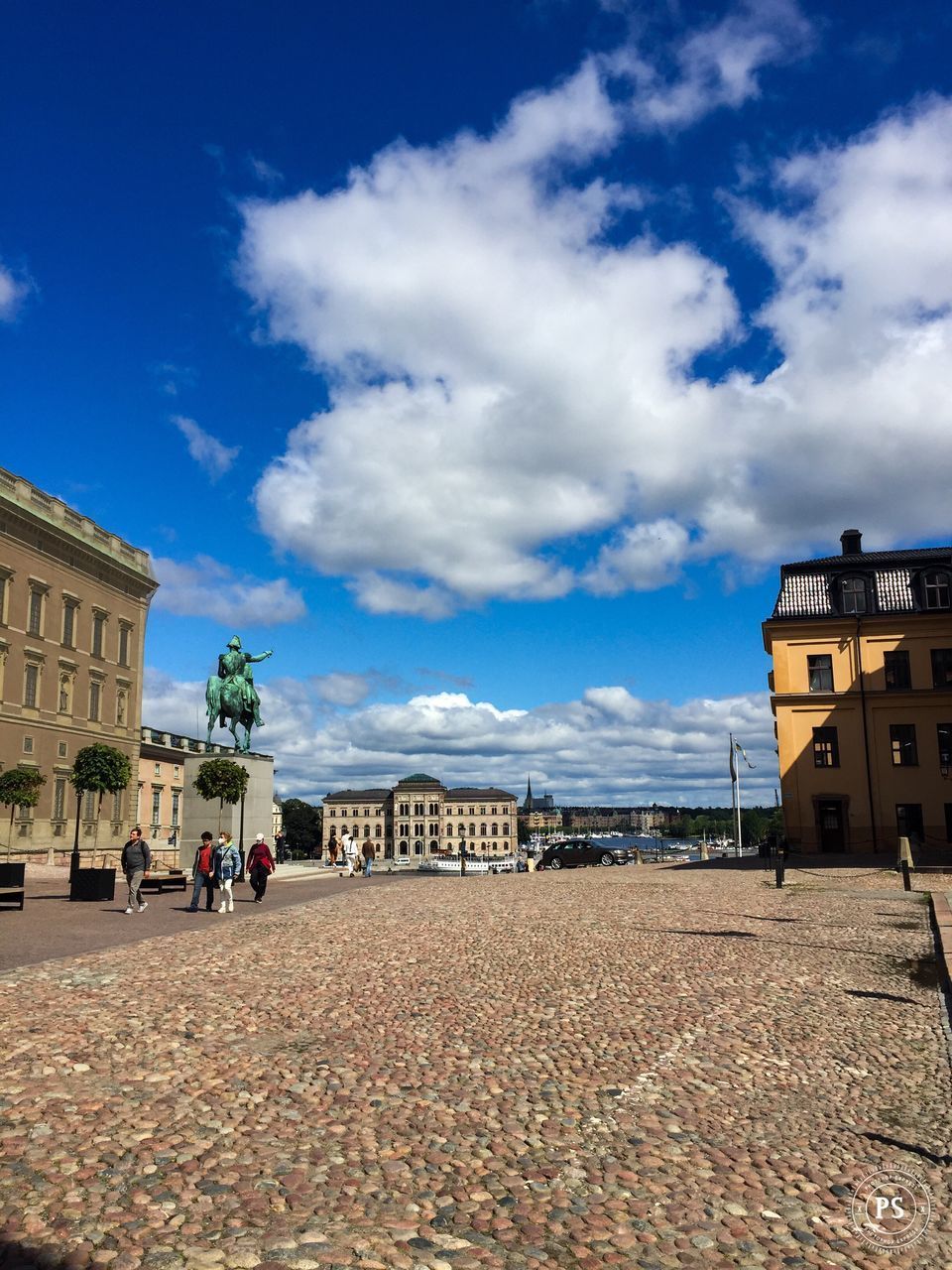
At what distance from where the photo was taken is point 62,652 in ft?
161

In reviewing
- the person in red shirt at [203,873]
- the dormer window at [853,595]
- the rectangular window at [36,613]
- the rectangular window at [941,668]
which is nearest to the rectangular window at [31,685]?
the rectangular window at [36,613]

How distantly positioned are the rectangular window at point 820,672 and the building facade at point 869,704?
5 cm

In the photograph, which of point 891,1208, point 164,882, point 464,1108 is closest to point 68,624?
point 164,882

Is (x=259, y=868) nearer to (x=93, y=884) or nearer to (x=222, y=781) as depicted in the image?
(x=93, y=884)

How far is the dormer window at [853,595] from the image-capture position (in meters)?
49.1

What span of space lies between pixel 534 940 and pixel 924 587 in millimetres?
39383

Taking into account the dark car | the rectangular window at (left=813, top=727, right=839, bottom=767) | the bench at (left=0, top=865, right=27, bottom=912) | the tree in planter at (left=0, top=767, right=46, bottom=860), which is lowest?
the dark car

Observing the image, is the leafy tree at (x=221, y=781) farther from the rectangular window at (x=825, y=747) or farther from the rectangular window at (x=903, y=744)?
the rectangular window at (x=903, y=744)

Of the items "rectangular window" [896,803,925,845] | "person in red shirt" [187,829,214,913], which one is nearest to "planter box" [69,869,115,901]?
"person in red shirt" [187,829,214,913]

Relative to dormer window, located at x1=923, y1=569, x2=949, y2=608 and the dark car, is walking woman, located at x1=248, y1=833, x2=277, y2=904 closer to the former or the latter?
the dark car

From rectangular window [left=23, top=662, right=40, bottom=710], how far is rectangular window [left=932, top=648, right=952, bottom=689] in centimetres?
4376

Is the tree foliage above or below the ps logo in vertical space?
above

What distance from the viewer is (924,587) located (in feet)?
158

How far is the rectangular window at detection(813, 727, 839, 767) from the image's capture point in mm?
47562
